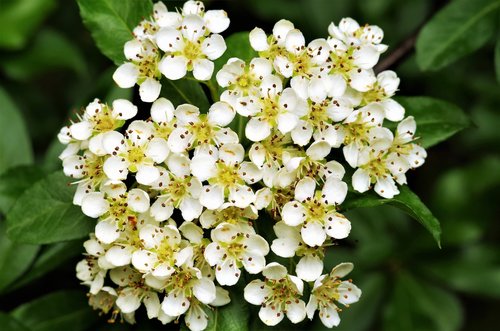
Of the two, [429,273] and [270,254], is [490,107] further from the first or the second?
[270,254]

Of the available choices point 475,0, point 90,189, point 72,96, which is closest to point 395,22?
point 475,0

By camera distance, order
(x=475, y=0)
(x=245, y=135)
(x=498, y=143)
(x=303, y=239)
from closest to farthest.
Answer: (x=303, y=239), (x=245, y=135), (x=475, y=0), (x=498, y=143)

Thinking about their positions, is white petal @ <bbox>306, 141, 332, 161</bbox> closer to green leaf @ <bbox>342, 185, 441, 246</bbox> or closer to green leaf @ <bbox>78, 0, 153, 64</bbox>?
green leaf @ <bbox>342, 185, 441, 246</bbox>

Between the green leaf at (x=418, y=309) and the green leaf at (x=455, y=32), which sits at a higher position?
the green leaf at (x=455, y=32)

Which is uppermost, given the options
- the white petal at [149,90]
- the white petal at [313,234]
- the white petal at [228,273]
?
the white petal at [149,90]

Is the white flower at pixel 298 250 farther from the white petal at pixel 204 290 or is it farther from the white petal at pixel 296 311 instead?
the white petal at pixel 204 290

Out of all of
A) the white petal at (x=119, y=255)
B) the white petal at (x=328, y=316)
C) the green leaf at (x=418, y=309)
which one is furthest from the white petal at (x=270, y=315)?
the green leaf at (x=418, y=309)

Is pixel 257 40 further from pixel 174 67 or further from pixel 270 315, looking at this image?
pixel 270 315
